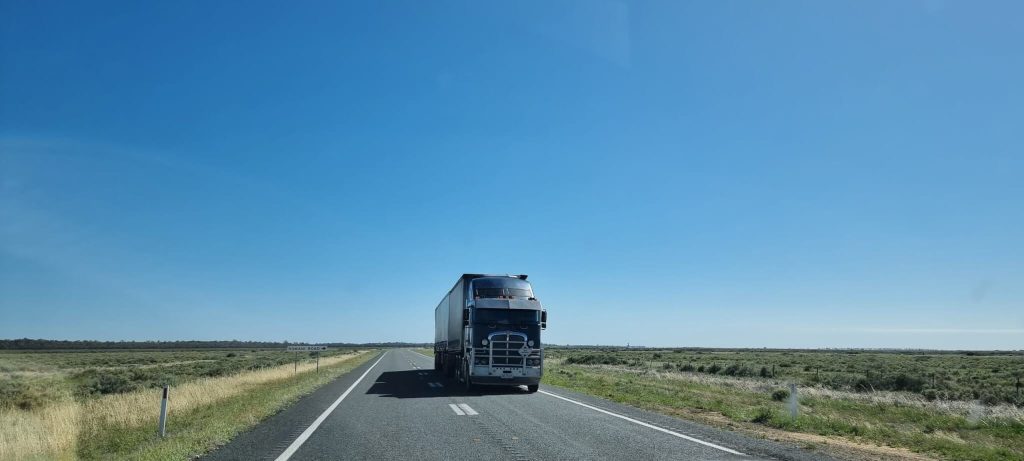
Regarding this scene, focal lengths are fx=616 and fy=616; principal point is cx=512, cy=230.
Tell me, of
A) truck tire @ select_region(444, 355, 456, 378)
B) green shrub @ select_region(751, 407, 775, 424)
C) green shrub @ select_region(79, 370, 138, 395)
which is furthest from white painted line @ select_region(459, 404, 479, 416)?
green shrub @ select_region(79, 370, 138, 395)

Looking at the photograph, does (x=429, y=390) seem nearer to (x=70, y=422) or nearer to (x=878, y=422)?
(x=70, y=422)

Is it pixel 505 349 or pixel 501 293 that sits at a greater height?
pixel 501 293

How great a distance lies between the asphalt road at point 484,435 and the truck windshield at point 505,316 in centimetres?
455

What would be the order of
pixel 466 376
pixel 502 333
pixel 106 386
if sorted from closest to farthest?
pixel 502 333, pixel 466 376, pixel 106 386

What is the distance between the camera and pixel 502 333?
Answer: 21.1 m

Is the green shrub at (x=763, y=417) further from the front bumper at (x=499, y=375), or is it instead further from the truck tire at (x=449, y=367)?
the truck tire at (x=449, y=367)

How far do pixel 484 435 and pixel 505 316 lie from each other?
10.8 metres

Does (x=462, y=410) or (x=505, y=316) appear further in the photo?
(x=505, y=316)

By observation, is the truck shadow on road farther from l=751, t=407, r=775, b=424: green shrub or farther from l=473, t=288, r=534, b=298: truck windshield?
l=751, t=407, r=775, b=424: green shrub

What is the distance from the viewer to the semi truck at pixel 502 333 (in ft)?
68.1

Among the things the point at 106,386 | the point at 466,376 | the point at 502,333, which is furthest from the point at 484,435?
the point at 106,386

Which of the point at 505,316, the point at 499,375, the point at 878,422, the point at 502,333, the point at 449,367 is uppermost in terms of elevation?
the point at 505,316

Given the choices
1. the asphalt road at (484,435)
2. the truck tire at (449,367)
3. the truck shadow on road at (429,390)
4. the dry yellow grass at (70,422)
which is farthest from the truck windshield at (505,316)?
the dry yellow grass at (70,422)

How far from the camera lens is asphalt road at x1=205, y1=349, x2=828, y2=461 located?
A: 9.00 m
